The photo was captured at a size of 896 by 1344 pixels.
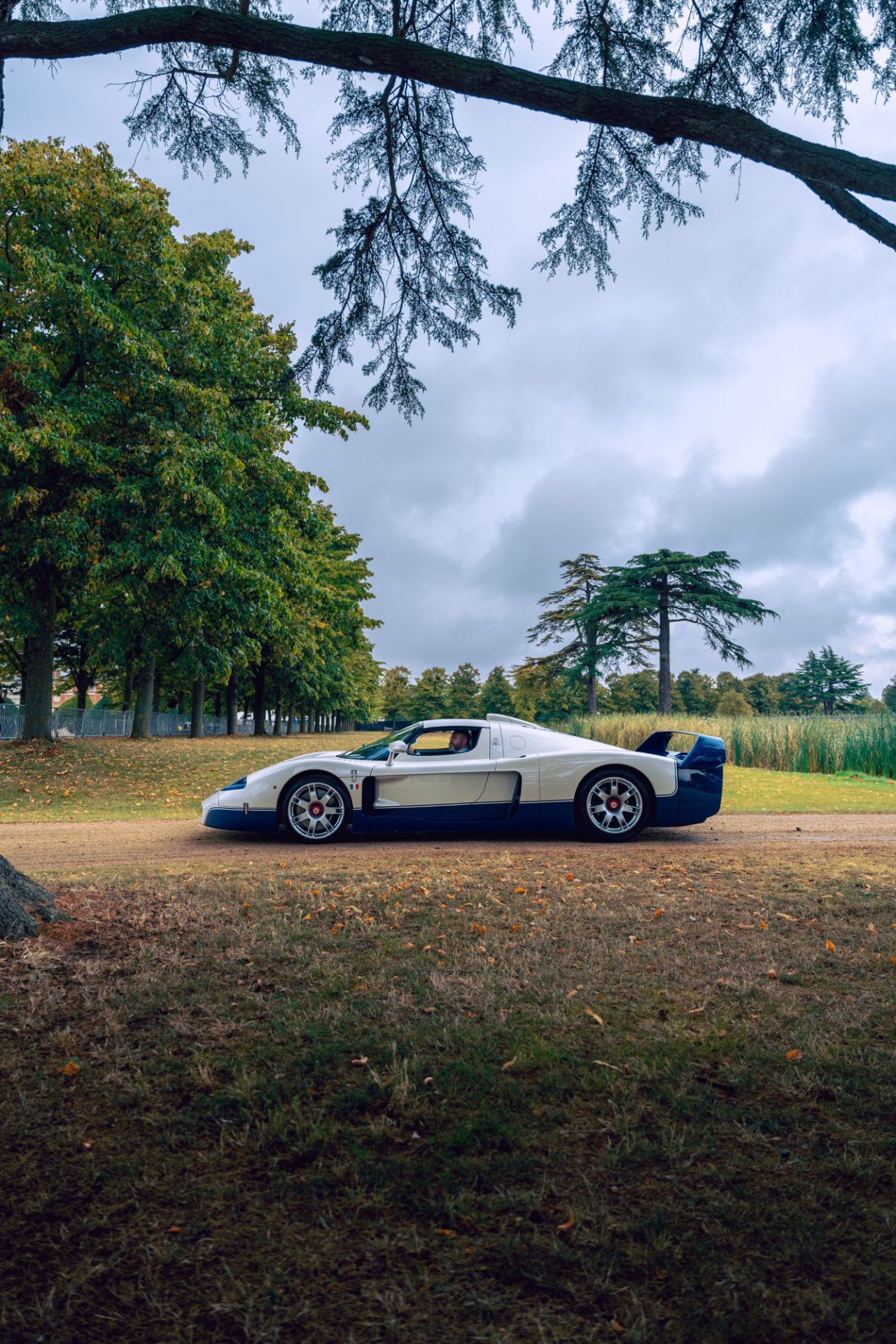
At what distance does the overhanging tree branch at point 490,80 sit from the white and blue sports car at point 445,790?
6093mm

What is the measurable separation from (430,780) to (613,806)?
7.02 feet

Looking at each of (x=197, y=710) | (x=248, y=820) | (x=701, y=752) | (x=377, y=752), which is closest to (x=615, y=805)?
(x=701, y=752)

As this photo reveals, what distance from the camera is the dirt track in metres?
8.00

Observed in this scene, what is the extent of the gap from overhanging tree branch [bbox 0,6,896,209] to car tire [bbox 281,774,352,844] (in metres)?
6.64

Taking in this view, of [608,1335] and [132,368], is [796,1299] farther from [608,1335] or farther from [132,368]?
[132,368]

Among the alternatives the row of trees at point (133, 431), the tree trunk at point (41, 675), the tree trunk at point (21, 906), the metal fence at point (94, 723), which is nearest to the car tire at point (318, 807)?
the tree trunk at point (21, 906)

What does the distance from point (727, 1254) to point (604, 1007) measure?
1693 mm

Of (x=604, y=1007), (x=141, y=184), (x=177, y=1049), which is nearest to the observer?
(x=177, y=1049)

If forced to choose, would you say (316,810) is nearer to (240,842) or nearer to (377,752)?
(377,752)

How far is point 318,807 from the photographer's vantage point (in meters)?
9.13

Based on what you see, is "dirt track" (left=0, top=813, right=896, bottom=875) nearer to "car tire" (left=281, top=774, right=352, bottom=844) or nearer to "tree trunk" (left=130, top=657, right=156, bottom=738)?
"car tire" (left=281, top=774, right=352, bottom=844)

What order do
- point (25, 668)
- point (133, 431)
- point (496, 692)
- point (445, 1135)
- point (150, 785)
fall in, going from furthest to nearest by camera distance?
point (496, 692)
point (25, 668)
point (133, 431)
point (150, 785)
point (445, 1135)

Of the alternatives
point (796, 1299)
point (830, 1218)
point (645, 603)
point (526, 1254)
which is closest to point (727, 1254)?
point (796, 1299)

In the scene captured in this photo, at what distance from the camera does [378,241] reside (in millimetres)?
6344
